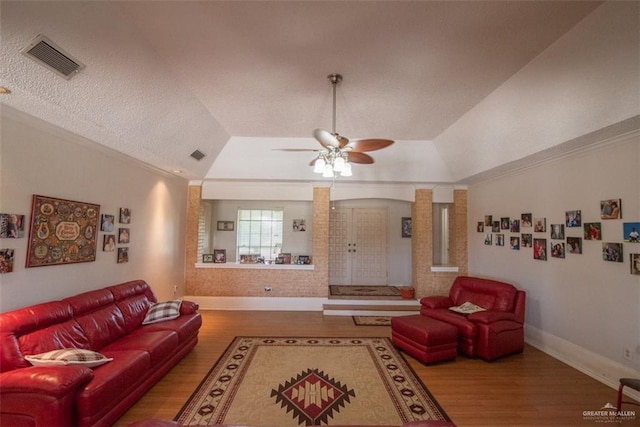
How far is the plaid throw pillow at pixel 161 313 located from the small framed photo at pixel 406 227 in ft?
19.7

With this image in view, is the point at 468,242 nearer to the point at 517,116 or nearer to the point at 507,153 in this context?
the point at 507,153

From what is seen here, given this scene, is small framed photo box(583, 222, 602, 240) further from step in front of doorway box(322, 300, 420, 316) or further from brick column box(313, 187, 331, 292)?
brick column box(313, 187, 331, 292)

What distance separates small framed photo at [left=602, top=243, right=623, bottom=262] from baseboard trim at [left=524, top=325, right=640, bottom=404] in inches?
44.5

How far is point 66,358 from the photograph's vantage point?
2303mm

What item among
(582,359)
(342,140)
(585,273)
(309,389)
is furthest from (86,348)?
(585,273)

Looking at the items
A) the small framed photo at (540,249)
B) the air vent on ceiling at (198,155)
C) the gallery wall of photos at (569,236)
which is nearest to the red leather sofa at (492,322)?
the small framed photo at (540,249)

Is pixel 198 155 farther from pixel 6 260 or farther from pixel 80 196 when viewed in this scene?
pixel 6 260

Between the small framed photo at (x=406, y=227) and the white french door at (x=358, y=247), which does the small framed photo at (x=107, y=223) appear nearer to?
the white french door at (x=358, y=247)

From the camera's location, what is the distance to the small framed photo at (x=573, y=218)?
3.54 metres

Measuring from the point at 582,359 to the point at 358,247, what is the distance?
5105 millimetres

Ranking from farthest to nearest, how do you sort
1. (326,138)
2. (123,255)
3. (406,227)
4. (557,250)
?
(406,227), (123,255), (557,250), (326,138)

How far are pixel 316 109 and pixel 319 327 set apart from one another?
3620 millimetres

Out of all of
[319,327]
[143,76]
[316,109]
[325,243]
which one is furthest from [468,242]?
[143,76]

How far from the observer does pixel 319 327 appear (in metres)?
4.92
